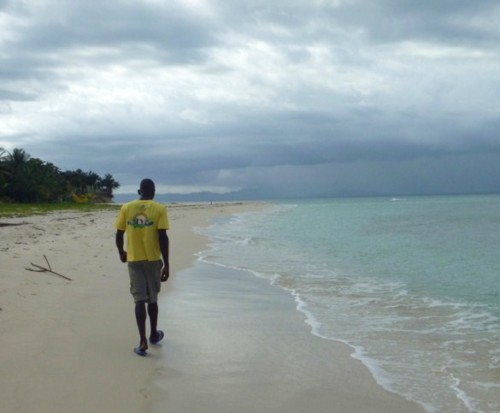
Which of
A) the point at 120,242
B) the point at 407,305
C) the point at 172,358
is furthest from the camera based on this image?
the point at 407,305

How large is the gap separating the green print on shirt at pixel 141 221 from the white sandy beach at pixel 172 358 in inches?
51.2

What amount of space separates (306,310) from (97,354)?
414cm

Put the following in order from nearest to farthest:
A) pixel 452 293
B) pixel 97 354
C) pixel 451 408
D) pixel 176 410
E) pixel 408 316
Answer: pixel 176 410 → pixel 451 408 → pixel 97 354 → pixel 408 316 → pixel 452 293

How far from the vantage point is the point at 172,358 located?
621 centimetres

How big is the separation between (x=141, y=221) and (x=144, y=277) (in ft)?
1.99

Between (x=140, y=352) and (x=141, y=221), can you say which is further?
(x=141, y=221)

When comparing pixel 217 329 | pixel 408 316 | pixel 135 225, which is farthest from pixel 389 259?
pixel 135 225

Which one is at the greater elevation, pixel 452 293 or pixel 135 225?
pixel 135 225

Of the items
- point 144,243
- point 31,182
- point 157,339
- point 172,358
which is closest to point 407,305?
point 157,339

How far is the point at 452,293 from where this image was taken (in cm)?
1184

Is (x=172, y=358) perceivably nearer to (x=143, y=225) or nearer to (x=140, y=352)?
(x=140, y=352)

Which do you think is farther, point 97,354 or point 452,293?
point 452,293

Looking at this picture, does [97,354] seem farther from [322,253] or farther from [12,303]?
[322,253]

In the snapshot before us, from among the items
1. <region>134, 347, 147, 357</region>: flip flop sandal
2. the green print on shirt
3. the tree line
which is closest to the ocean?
<region>134, 347, 147, 357</region>: flip flop sandal
